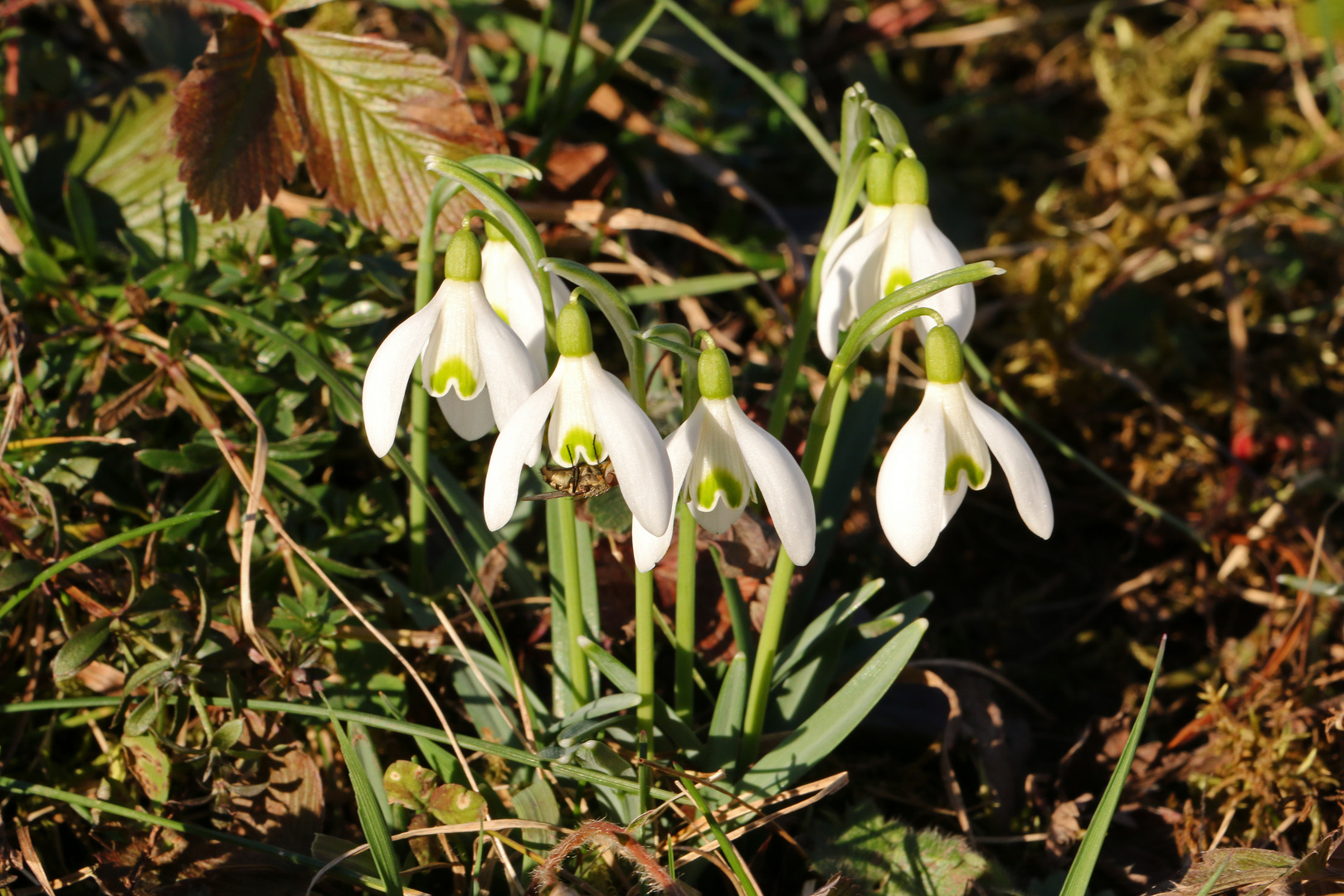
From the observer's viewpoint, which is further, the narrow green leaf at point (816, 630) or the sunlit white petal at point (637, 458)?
the narrow green leaf at point (816, 630)

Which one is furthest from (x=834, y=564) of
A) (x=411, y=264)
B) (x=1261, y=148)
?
(x=1261, y=148)

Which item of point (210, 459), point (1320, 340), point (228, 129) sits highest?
point (228, 129)

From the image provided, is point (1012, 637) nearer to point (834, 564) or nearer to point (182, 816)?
point (834, 564)

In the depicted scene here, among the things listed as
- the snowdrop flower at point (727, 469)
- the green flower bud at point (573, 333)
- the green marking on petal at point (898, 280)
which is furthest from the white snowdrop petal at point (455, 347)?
the green marking on petal at point (898, 280)

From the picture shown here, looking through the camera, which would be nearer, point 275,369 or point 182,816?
point 182,816

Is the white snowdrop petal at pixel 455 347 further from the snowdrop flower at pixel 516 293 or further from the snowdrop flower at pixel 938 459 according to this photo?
the snowdrop flower at pixel 938 459

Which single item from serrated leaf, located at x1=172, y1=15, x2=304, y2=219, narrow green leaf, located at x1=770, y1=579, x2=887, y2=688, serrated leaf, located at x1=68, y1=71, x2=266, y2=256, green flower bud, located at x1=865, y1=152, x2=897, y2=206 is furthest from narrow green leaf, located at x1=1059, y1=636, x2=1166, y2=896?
serrated leaf, located at x1=68, y1=71, x2=266, y2=256
